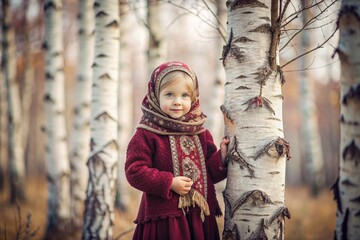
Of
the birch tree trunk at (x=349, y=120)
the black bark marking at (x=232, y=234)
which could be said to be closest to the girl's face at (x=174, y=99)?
the black bark marking at (x=232, y=234)

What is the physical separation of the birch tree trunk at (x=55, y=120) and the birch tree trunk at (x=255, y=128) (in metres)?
3.65

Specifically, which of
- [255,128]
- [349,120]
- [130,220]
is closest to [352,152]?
[349,120]

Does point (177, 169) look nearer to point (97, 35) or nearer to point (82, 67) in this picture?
point (97, 35)

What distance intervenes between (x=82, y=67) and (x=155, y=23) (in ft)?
5.18

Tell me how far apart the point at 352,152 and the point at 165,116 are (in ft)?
4.35

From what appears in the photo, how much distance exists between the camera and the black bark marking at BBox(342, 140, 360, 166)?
176 centimetres

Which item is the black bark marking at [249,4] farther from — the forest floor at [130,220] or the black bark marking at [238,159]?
the forest floor at [130,220]

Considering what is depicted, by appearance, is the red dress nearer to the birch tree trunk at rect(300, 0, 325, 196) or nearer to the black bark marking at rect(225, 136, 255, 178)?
the black bark marking at rect(225, 136, 255, 178)

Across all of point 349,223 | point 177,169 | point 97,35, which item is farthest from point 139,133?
point 97,35

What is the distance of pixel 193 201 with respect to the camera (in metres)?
2.29

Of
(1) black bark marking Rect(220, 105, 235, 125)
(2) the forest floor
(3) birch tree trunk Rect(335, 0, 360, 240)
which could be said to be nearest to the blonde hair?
(1) black bark marking Rect(220, 105, 235, 125)

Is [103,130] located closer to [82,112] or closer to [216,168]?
[216,168]

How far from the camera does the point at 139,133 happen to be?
240 centimetres

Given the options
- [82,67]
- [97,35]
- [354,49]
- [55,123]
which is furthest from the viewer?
[82,67]
